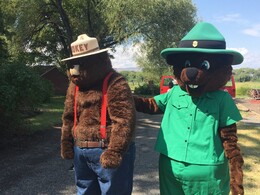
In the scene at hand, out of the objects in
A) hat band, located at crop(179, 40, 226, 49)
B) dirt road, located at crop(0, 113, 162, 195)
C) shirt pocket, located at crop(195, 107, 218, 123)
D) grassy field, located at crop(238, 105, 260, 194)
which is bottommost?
grassy field, located at crop(238, 105, 260, 194)

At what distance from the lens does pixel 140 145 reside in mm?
7520

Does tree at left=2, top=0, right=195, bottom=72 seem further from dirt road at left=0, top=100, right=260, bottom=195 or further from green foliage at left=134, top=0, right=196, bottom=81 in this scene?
dirt road at left=0, top=100, right=260, bottom=195

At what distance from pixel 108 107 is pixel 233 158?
105 cm

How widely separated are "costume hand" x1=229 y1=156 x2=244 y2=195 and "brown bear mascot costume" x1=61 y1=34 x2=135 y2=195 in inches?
31.5

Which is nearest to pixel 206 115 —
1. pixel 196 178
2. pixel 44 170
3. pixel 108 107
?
pixel 196 178

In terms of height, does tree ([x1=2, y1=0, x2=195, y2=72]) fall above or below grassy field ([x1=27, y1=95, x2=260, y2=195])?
above

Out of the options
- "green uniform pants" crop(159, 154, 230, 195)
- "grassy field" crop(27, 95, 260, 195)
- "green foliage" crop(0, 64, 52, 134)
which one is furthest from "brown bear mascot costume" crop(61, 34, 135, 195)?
"green foliage" crop(0, 64, 52, 134)

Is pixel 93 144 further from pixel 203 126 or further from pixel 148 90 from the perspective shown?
pixel 148 90

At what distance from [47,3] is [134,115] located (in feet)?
42.2

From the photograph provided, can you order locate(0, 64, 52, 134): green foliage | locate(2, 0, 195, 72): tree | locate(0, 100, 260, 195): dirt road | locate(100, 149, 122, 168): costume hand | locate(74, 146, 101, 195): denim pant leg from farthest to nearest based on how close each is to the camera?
locate(2, 0, 195, 72): tree
locate(0, 64, 52, 134): green foliage
locate(0, 100, 260, 195): dirt road
locate(74, 146, 101, 195): denim pant leg
locate(100, 149, 122, 168): costume hand

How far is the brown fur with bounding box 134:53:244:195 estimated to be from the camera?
2580 millimetres

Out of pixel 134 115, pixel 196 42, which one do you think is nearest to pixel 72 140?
pixel 134 115

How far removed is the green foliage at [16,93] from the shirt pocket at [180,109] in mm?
4381

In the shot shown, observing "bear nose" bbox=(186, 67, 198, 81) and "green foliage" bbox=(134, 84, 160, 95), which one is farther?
"green foliage" bbox=(134, 84, 160, 95)
